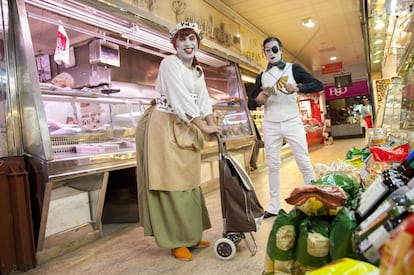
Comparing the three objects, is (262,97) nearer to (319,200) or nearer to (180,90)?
(180,90)

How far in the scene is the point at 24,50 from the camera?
83.5 inches

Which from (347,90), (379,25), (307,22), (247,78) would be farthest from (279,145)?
(347,90)

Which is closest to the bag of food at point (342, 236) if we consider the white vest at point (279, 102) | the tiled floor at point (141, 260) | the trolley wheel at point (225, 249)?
the tiled floor at point (141, 260)

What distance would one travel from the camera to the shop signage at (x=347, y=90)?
16000mm

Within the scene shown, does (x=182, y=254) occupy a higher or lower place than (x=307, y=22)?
lower

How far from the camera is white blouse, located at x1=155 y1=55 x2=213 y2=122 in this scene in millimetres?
2023

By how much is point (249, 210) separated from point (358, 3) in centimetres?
617

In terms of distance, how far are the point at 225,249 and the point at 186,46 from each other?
4.30 ft

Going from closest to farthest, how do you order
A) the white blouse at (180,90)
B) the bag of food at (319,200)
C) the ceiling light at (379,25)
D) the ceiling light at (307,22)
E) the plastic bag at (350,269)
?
1. the plastic bag at (350,269)
2. the bag of food at (319,200)
3. the white blouse at (180,90)
4. the ceiling light at (379,25)
5. the ceiling light at (307,22)

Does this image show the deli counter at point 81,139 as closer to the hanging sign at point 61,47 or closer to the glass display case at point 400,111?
the hanging sign at point 61,47

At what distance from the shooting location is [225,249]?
1964 mm

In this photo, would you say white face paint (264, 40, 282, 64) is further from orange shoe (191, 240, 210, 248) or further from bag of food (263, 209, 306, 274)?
bag of food (263, 209, 306, 274)

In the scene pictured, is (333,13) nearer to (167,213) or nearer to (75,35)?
(75,35)

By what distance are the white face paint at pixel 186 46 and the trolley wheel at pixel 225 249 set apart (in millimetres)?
1201
